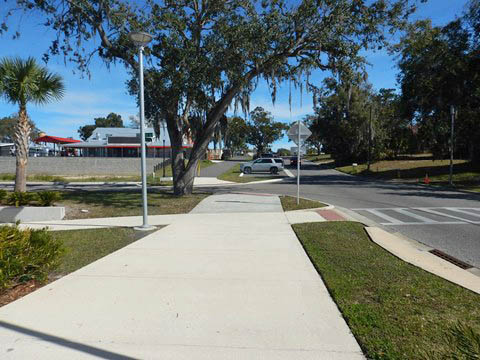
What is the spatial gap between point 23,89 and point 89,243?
6996mm

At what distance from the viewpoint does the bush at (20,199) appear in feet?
32.8

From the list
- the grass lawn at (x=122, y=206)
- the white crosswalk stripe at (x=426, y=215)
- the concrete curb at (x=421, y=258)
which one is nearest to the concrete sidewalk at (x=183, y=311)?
the concrete curb at (x=421, y=258)

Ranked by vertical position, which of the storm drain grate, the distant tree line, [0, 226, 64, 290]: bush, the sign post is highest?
the distant tree line

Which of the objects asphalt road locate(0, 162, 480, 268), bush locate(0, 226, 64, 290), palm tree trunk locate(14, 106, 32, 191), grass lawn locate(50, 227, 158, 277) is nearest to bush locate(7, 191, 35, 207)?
palm tree trunk locate(14, 106, 32, 191)

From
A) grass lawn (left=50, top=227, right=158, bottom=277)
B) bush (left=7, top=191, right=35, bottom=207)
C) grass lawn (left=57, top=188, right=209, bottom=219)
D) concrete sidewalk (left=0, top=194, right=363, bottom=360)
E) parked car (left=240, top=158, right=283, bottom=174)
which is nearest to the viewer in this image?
concrete sidewalk (left=0, top=194, right=363, bottom=360)

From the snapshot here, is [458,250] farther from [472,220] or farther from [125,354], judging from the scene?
[125,354]

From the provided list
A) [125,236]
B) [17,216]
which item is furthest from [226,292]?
[17,216]

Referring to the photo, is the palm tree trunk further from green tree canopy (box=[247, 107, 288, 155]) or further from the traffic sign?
green tree canopy (box=[247, 107, 288, 155])

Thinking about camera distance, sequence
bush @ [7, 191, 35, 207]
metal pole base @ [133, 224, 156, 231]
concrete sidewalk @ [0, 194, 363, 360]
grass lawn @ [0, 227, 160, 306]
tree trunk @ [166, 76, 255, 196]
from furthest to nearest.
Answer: tree trunk @ [166, 76, 255, 196] < bush @ [7, 191, 35, 207] < metal pole base @ [133, 224, 156, 231] < grass lawn @ [0, 227, 160, 306] < concrete sidewalk @ [0, 194, 363, 360]

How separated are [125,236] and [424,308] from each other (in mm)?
6137

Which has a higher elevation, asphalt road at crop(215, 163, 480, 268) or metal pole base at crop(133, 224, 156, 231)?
metal pole base at crop(133, 224, 156, 231)

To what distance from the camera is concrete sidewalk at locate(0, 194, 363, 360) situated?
9.78ft

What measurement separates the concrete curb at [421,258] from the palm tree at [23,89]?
11.2 metres

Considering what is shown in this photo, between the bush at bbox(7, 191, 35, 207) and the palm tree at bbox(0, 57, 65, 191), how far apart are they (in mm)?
1421
